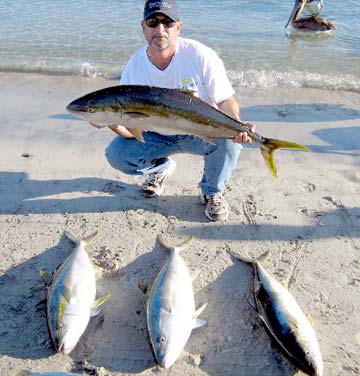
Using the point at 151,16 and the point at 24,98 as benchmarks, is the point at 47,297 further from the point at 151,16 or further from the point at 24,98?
the point at 24,98

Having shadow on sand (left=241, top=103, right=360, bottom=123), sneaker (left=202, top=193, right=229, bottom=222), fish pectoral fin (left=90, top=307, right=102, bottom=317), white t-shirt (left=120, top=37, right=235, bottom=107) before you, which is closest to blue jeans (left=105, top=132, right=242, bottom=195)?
sneaker (left=202, top=193, right=229, bottom=222)

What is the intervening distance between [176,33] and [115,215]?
177 centimetres

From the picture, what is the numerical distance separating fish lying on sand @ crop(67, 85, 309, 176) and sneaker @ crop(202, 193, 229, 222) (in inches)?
32.1

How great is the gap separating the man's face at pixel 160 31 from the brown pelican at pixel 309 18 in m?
8.67

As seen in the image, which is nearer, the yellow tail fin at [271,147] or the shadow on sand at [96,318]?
the shadow on sand at [96,318]

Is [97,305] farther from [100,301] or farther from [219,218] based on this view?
[219,218]

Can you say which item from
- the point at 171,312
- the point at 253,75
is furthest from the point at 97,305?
the point at 253,75

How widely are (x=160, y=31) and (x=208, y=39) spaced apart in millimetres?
7241

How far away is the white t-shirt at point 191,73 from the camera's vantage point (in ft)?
14.1

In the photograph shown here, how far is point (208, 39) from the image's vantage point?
10.9 metres

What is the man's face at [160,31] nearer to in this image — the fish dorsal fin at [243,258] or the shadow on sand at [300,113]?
the fish dorsal fin at [243,258]

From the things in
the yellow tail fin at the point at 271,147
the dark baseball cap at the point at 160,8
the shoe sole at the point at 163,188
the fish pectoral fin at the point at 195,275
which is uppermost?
the dark baseball cap at the point at 160,8

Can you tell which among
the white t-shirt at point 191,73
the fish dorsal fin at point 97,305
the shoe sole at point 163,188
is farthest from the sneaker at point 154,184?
the fish dorsal fin at point 97,305

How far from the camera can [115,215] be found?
4.64 m
